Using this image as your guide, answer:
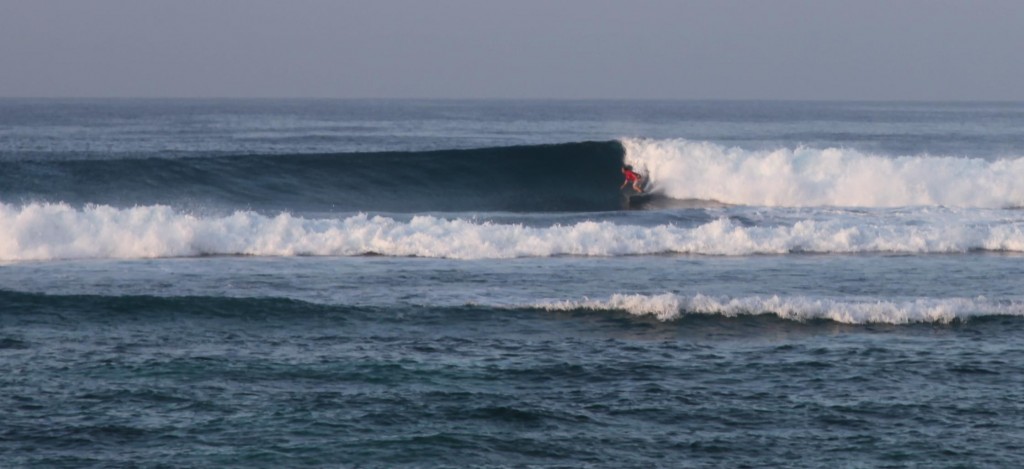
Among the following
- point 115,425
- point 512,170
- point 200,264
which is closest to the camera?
point 115,425

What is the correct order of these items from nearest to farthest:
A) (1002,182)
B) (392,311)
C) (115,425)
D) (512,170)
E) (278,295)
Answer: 1. (115,425)
2. (392,311)
3. (278,295)
4. (1002,182)
5. (512,170)

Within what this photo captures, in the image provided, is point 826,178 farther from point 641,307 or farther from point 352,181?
point 641,307

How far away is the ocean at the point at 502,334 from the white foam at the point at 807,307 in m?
0.04

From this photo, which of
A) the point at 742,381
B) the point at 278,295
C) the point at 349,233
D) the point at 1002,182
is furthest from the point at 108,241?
the point at 1002,182

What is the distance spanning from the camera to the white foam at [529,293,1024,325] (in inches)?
483

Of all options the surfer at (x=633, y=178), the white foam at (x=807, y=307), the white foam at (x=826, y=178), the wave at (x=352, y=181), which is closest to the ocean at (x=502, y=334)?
the white foam at (x=807, y=307)

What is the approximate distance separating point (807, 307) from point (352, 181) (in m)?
16.8

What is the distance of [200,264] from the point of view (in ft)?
54.7

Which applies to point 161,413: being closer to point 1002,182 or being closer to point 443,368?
point 443,368

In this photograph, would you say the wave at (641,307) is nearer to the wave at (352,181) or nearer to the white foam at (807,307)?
the white foam at (807,307)

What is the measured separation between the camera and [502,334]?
465 inches

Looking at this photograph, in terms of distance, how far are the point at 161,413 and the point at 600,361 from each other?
12.9 feet

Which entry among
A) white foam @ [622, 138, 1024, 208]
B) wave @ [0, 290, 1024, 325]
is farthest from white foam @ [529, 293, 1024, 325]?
white foam @ [622, 138, 1024, 208]

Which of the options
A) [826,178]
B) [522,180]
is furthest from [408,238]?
[826,178]
